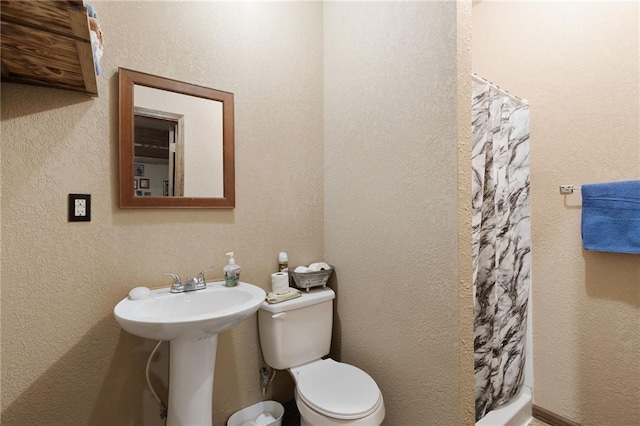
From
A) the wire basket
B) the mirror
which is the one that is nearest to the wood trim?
the wire basket

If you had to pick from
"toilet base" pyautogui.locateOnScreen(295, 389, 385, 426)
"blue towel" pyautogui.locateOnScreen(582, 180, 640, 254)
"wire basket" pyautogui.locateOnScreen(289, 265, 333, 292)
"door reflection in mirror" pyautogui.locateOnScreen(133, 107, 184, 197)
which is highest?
"door reflection in mirror" pyautogui.locateOnScreen(133, 107, 184, 197)

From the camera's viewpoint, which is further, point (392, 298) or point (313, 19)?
point (313, 19)

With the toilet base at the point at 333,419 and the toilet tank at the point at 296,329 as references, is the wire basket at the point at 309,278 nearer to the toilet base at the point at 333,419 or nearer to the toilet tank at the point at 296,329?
the toilet tank at the point at 296,329

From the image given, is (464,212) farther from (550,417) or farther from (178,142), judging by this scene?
(550,417)

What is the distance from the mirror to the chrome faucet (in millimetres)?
336

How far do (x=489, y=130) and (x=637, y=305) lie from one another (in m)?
1.13

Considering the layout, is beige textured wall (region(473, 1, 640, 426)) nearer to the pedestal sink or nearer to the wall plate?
the pedestal sink

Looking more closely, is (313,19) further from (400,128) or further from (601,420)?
(601,420)

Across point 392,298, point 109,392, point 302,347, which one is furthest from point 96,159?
point 392,298

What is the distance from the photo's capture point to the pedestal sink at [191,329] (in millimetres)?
930

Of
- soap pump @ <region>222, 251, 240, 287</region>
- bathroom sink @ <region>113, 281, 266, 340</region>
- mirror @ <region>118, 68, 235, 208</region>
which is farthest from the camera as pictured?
soap pump @ <region>222, 251, 240, 287</region>

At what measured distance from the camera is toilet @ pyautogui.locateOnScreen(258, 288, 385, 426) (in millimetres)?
1123

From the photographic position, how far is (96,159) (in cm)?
119

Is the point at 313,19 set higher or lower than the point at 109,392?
higher
